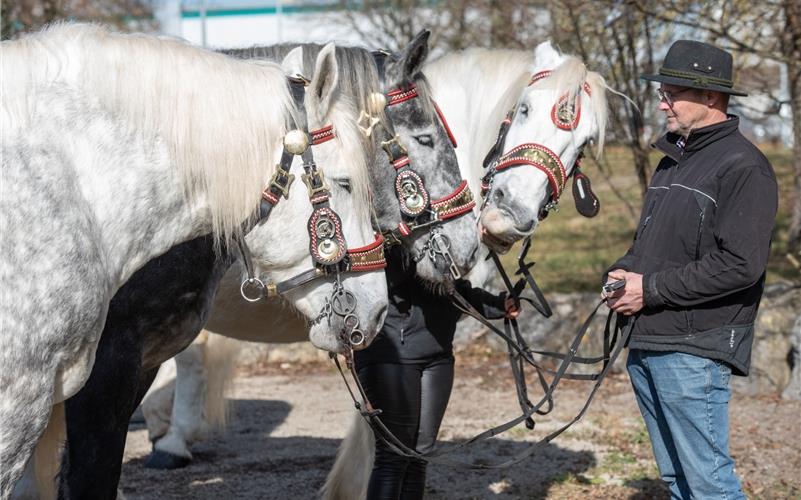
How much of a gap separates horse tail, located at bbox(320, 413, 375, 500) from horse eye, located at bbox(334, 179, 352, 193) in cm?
184

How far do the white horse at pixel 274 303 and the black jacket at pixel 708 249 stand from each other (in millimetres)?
805

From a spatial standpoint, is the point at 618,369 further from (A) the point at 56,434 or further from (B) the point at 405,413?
(A) the point at 56,434

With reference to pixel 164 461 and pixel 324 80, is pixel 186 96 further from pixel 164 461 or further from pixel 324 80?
pixel 164 461

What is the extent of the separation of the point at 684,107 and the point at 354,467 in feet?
7.16

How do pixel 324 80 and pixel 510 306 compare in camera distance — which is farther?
pixel 510 306

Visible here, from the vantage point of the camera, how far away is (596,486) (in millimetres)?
5059

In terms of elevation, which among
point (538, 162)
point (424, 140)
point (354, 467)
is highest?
point (424, 140)

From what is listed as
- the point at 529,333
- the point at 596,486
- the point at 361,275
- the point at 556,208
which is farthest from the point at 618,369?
the point at 361,275

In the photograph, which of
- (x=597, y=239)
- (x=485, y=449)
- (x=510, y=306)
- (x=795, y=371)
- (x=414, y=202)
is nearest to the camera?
(x=414, y=202)

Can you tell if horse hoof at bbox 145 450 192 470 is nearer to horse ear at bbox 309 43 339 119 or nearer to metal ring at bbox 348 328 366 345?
metal ring at bbox 348 328 366 345

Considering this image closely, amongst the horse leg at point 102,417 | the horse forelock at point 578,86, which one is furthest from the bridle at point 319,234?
the horse forelock at point 578,86

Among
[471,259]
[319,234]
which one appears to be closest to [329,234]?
[319,234]

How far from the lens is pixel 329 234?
2605mm

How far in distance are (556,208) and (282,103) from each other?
6.14 feet
